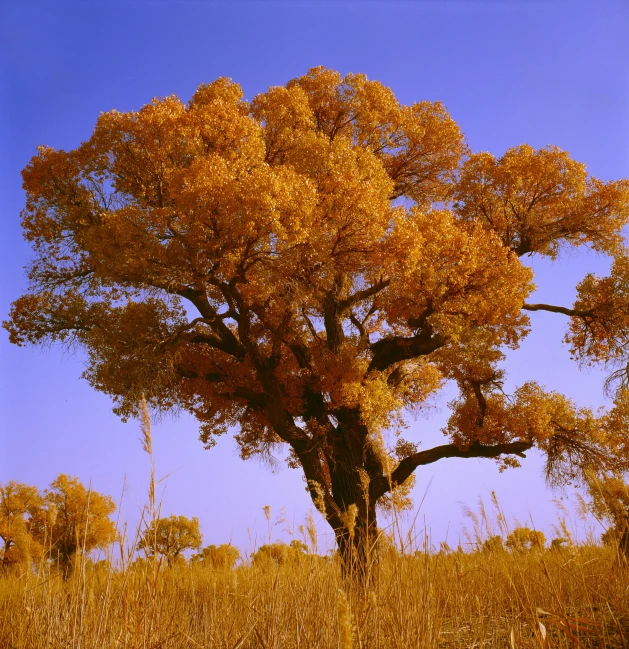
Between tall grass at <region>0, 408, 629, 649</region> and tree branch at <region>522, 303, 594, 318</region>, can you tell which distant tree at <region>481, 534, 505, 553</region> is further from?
tree branch at <region>522, 303, 594, 318</region>

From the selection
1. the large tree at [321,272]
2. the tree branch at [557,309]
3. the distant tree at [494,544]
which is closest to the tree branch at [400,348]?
the large tree at [321,272]

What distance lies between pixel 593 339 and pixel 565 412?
250 centimetres

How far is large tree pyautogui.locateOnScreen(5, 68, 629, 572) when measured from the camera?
11.8 m

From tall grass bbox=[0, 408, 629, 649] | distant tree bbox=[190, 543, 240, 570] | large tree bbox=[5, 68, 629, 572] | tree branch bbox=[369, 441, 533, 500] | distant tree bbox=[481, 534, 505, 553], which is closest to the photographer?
tall grass bbox=[0, 408, 629, 649]

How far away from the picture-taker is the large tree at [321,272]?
11.8 meters

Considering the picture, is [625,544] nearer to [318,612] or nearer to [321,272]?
[318,612]

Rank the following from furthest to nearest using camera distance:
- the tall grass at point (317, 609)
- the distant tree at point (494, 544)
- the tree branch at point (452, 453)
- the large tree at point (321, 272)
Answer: the tree branch at point (452, 453), the large tree at point (321, 272), the distant tree at point (494, 544), the tall grass at point (317, 609)

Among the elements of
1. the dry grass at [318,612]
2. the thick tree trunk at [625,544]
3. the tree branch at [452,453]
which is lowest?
the dry grass at [318,612]

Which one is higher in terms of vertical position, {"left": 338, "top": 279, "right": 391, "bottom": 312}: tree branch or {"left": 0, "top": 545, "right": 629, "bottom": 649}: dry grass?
{"left": 338, "top": 279, "right": 391, "bottom": 312}: tree branch

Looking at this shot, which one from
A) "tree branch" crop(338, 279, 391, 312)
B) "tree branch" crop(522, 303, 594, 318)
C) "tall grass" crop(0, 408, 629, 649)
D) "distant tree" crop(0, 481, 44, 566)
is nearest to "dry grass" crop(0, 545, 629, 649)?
"tall grass" crop(0, 408, 629, 649)

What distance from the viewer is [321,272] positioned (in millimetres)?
12539

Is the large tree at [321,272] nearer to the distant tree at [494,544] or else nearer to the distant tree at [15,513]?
the distant tree at [494,544]

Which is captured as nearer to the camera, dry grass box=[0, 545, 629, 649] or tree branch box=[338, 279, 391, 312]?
dry grass box=[0, 545, 629, 649]

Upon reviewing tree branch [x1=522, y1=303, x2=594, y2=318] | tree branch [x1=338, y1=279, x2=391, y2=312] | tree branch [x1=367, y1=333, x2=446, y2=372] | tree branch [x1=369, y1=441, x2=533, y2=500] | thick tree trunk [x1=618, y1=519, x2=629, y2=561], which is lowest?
thick tree trunk [x1=618, y1=519, x2=629, y2=561]
